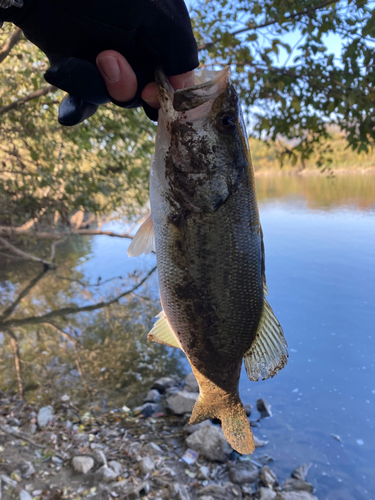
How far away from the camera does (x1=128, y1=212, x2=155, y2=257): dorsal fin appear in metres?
1.82

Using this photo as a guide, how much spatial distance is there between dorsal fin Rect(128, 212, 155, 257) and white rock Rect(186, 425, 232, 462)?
3574 millimetres

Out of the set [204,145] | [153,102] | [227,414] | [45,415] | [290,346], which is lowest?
[290,346]

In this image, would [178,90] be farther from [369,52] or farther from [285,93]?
[285,93]

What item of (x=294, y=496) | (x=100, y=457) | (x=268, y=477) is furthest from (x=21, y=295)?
(x=294, y=496)

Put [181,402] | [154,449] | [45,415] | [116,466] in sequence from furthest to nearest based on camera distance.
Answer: [181,402] → [45,415] → [154,449] → [116,466]

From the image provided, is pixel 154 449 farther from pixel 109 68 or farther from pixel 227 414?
pixel 109 68

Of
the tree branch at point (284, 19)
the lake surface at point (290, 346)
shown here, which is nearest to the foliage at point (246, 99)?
the tree branch at point (284, 19)

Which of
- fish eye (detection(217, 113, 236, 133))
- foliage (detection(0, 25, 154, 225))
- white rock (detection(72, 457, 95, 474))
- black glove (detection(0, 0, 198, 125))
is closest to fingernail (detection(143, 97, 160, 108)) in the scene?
black glove (detection(0, 0, 198, 125))

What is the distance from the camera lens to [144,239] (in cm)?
183

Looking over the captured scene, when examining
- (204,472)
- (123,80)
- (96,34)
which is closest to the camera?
(96,34)

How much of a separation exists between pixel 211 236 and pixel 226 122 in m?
0.54

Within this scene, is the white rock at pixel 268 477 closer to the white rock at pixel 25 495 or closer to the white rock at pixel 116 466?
the white rock at pixel 116 466

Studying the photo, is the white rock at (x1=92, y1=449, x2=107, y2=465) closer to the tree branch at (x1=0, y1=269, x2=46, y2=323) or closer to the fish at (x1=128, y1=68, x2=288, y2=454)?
the fish at (x1=128, y1=68, x2=288, y2=454)

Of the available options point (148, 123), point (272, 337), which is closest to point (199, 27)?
point (148, 123)
